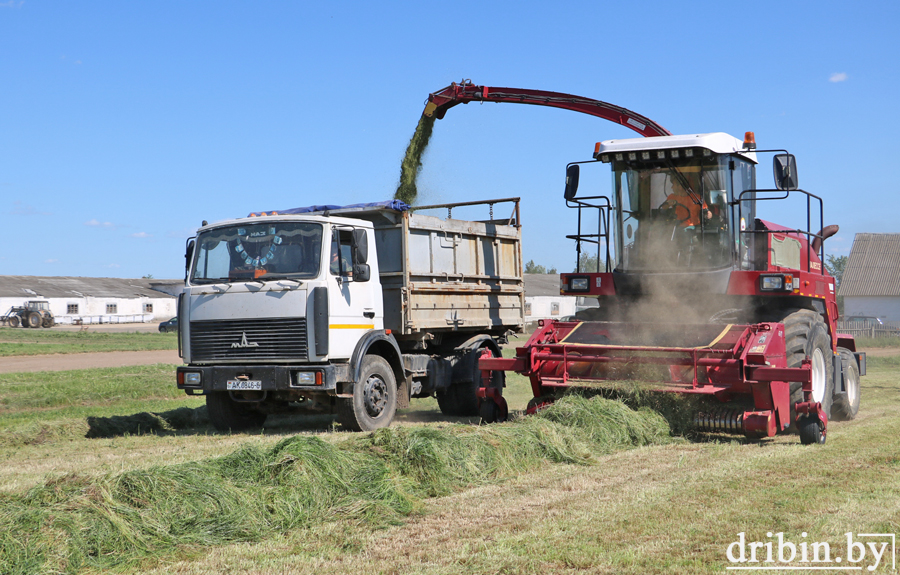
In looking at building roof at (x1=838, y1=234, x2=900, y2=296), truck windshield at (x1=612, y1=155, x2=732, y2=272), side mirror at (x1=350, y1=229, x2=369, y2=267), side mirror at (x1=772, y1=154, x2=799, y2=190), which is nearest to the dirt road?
side mirror at (x1=350, y1=229, x2=369, y2=267)

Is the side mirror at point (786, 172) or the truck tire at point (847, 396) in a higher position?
the side mirror at point (786, 172)

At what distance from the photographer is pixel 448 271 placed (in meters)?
12.5

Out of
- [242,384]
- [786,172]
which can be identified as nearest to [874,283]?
[786,172]

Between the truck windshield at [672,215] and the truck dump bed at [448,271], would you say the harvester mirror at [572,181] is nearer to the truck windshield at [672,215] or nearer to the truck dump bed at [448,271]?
the truck windshield at [672,215]

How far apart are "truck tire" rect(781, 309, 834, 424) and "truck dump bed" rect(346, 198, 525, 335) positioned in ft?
15.5

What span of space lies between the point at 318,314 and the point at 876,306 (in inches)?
1906

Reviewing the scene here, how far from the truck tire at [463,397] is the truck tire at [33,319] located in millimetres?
52207

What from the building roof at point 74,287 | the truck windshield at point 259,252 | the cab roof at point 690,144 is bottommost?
the truck windshield at point 259,252

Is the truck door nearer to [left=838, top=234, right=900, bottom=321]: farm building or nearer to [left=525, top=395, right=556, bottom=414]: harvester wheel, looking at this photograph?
[left=525, top=395, right=556, bottom=414]: harvester wheel

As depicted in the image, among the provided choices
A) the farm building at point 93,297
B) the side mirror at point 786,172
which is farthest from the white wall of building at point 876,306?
the farm building at point 93,297

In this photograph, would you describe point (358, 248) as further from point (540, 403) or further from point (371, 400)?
point (540, 403)

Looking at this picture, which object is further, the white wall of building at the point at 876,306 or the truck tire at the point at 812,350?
the white wall of building at the point at 876,306

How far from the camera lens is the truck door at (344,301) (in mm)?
10312

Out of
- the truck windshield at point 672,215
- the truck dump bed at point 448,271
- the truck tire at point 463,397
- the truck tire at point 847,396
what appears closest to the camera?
the truck windshield at point 672,215
